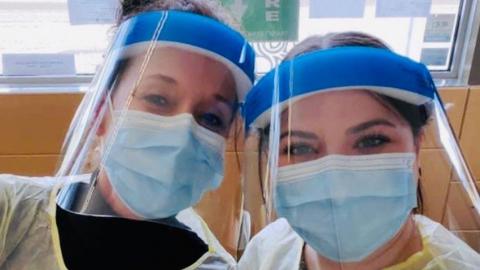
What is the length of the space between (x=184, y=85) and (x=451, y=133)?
0.47m

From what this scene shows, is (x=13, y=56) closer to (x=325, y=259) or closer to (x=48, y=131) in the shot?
(x=48, y=131)

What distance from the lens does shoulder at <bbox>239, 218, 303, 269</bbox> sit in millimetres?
750

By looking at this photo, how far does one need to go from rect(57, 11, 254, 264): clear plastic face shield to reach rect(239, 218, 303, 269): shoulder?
109mm

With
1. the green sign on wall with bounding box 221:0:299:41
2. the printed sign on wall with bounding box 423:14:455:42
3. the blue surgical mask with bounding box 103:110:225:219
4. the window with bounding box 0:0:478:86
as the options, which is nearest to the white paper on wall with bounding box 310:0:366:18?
the window with bounding box 0:0:478:86

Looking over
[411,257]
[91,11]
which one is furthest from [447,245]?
[91,11]

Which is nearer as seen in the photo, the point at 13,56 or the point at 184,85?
the point at 184,85

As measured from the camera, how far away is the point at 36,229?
0.77m

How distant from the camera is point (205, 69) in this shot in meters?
0.77

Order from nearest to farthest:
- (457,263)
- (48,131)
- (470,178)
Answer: (457,263) < (470,178) < (48,131)

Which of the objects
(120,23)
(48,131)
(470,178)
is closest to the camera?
(470,178)

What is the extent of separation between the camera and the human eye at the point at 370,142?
2.20 ft

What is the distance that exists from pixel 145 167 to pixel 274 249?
27 cm

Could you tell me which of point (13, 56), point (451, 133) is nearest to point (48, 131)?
point (13, 56)

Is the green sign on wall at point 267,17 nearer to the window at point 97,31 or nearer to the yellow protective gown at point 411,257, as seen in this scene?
the window at point 97,31
